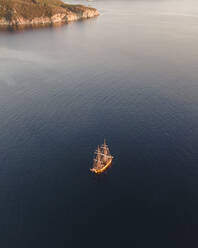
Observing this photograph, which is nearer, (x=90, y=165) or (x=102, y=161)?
(x=102, y=161)

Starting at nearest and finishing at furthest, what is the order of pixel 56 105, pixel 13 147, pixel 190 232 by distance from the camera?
pixel 190 232, pixel 13 147, pixel 56 105

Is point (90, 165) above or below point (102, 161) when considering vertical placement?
below

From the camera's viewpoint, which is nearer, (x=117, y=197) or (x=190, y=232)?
(x=190, y=232)

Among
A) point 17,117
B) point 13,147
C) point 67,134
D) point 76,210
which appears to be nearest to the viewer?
point 76,210

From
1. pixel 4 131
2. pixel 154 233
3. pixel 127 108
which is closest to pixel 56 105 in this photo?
pixel 4 131

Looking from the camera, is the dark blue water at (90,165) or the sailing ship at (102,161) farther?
the sailing ship at (102,161)

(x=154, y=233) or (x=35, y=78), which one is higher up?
(x=35, y=78)

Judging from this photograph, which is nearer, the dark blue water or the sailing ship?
the dark blue water

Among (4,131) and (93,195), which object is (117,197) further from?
(4,131)
